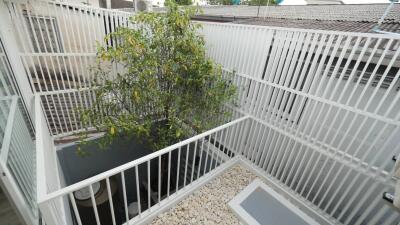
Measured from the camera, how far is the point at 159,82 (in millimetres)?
2777

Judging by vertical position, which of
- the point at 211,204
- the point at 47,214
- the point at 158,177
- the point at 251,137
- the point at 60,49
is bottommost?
the point at 211,204

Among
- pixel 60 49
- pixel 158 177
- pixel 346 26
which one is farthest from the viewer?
pixel 346 26

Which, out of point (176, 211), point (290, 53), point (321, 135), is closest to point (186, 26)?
point (290, 53)

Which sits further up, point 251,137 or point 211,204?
point 251,137

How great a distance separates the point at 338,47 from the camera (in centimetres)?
199

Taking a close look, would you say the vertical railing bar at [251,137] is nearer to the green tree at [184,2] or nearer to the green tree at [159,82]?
the green tree at [159,82]

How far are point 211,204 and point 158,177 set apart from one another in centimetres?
79

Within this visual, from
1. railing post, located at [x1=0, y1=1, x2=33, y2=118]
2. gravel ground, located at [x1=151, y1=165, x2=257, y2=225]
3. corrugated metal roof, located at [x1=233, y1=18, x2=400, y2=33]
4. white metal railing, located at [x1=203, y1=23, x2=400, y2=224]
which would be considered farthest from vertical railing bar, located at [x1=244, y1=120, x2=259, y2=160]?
railing post, located at [x1=0, y1=1, x2=33, y2=118]

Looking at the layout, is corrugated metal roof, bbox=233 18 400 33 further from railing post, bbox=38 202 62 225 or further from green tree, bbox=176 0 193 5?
railing post, bbox=38 202 62 225

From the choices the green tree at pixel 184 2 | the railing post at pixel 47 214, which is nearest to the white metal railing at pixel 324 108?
the green tree at pixel 184 2

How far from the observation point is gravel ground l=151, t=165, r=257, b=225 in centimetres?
237

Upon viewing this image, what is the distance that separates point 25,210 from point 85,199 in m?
2.16

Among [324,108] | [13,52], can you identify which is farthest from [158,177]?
[13,52]

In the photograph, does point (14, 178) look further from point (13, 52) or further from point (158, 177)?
point (13, 52)
